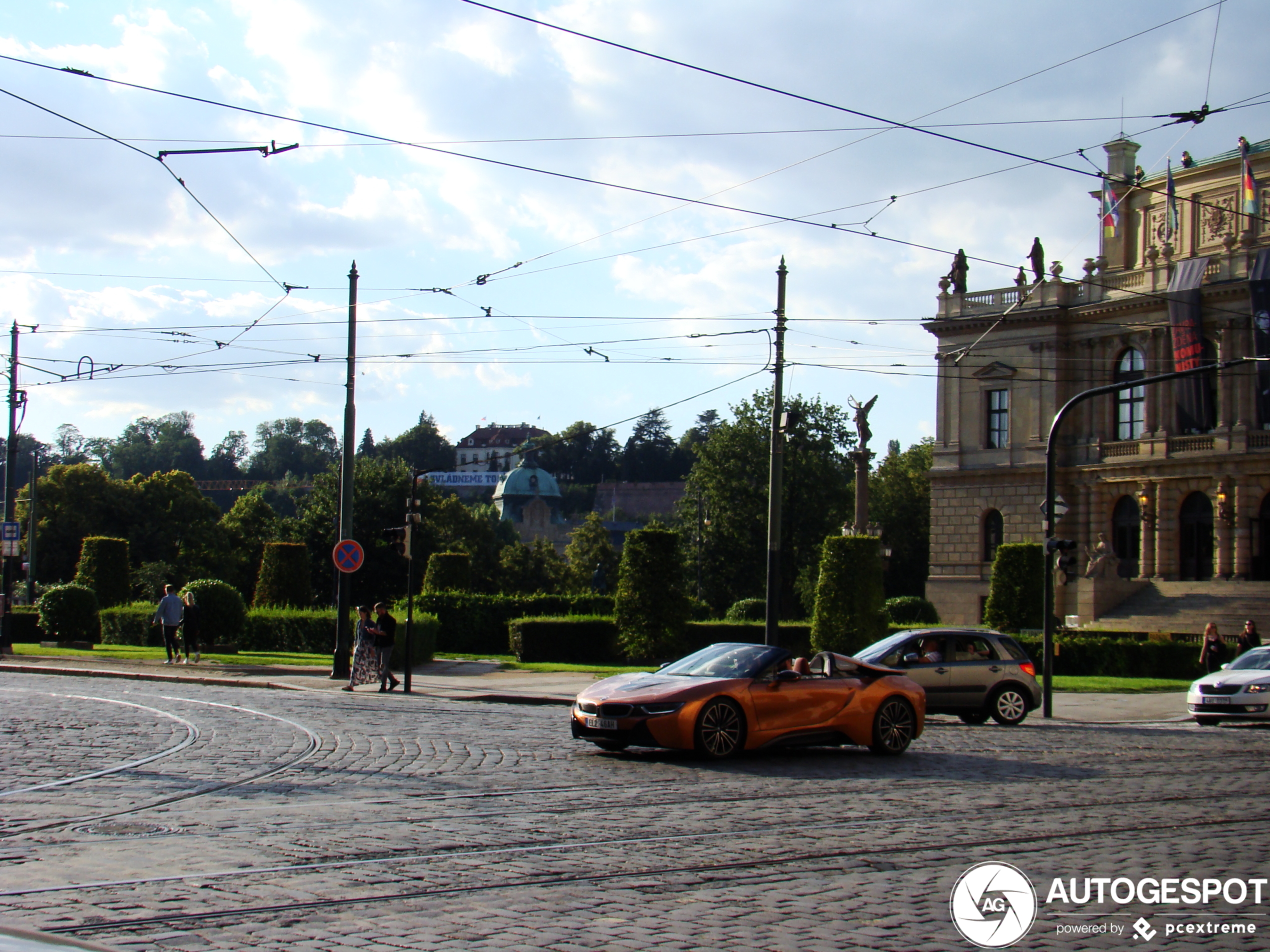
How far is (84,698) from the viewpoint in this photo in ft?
67.9

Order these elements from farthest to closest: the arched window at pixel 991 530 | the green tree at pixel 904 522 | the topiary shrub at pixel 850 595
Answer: the green tree at pixel 904 522, the arched window at pixel 991 530, the topiary shrub at pixel 850 595

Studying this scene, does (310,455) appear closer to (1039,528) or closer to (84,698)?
(1039,528)

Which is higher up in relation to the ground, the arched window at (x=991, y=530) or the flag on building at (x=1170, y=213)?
the flag on building at (x=1170, y=213)

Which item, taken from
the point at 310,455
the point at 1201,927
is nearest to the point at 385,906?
the point at 1201,927

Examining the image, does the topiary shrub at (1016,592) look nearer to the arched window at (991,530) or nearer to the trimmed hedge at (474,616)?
the trimmed hedge at (474,616)

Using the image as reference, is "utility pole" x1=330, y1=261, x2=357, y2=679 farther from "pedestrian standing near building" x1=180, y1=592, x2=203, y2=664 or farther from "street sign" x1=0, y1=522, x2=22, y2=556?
"street sign" x1=0, y1=522, x2=22, y2=556

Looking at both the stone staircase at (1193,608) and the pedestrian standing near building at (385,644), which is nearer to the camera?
the pedestrian standing near building at (385,644)

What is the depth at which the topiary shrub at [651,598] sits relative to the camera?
3422 centimetres

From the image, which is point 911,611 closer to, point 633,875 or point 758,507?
point 758,507

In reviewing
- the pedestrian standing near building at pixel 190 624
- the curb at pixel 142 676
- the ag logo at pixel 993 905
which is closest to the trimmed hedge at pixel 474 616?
the pedestrian standing near building at pixel 190 624

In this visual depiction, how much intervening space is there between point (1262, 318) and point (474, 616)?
33131 mm

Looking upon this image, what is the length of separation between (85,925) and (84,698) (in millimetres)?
15887

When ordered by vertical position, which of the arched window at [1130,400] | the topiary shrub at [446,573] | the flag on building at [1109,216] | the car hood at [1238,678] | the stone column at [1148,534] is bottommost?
the car hood at [1238,678]

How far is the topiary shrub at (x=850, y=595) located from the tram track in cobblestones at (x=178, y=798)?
20.1 meters
